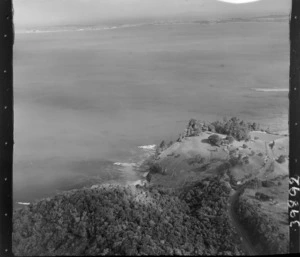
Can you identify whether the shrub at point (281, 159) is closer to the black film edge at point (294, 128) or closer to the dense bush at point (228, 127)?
the black film edge at point (294, 128)

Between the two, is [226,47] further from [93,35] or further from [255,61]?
[93,35]

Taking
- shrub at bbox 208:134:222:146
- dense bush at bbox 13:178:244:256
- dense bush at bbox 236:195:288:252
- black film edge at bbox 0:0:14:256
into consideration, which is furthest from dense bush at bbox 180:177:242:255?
black film edge at bbox 0:0:14:256

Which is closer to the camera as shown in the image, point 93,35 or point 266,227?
point 266,227

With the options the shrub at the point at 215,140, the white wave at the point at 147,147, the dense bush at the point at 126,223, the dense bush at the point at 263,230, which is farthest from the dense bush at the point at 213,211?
the white wave at the point at 147,147

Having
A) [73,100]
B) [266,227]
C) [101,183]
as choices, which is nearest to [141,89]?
[73,100]

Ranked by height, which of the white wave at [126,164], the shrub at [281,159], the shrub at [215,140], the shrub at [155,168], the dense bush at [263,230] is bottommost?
the dense bush at [263,230]

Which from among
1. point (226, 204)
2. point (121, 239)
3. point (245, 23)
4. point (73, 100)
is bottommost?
point (121, 239)

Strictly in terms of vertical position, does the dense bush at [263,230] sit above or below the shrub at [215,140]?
below

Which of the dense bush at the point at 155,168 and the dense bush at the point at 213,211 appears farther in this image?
the dense bush at the point at 155,168

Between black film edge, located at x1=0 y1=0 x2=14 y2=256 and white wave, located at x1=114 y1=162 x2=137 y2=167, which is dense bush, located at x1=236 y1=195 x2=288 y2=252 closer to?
white wave, located at x1=114 y1=162 x2=137 y2=167
